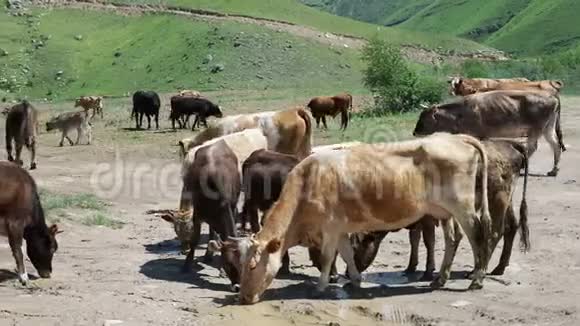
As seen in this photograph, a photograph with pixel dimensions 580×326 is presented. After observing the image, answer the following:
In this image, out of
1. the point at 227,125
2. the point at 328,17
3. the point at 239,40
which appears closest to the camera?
the point at 227,125

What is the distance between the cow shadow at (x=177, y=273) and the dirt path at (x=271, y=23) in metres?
58.8

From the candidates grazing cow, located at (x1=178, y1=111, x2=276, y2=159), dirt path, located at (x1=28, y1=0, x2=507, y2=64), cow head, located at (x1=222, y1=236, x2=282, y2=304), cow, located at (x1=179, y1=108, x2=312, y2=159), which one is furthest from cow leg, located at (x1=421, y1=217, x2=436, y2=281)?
dirt path, located at (x1=28, y1=0, x2=507, y2=64)

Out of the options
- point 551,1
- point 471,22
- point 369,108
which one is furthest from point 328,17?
point 471,22

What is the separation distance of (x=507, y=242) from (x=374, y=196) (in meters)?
2.26

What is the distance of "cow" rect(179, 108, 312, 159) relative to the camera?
16.9m

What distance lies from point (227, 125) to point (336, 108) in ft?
61.7

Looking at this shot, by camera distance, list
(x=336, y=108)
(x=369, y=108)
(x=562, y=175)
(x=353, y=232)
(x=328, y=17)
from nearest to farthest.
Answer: (x=353, y=232) → (x=562, y=175) → (x=336, y=108) → (x=369, y=108) → (x=328, y=17)

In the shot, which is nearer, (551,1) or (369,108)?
(369,108)

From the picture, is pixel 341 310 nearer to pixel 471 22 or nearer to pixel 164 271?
pixel 164 271

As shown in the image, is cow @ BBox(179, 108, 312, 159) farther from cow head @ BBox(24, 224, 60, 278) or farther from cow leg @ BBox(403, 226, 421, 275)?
cow head @ BBox(24, 224, 60, 278)

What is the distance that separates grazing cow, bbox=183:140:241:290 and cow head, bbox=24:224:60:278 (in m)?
1.86

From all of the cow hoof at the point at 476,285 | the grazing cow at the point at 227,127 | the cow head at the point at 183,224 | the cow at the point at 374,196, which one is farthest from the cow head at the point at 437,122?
the cow hoof at the point at 476,285

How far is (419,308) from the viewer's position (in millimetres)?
10547

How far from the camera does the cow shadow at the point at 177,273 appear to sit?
11906 mm
